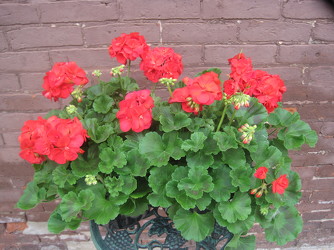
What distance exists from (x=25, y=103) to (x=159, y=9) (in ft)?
2.17

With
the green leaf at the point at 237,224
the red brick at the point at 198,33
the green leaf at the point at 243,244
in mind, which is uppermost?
the red brick at the point at 198,33

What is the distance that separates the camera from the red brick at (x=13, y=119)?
1.37 m

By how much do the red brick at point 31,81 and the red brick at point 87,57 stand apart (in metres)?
0.10

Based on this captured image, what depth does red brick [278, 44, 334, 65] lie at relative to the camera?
1.27 meters

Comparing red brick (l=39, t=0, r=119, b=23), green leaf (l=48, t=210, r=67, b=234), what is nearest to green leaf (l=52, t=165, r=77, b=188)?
green leaf (l=48, t=210, r=67, b=234)

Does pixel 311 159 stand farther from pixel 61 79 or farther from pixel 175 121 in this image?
pixel 61 79

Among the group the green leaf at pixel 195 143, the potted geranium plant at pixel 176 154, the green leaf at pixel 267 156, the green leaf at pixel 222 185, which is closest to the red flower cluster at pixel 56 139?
the potted geranium plant at pixel 176 154

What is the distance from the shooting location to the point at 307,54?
128 cm

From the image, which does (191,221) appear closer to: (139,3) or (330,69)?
(139,3)

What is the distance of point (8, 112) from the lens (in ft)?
4.48

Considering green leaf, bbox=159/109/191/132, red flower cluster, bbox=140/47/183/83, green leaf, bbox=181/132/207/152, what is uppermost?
red flower cluster, bbox=140/47/183/83

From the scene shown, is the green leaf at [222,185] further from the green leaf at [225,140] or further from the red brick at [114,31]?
the red brick at [114,31]

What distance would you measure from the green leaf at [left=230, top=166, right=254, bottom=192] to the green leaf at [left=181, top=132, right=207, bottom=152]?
0.11 meters

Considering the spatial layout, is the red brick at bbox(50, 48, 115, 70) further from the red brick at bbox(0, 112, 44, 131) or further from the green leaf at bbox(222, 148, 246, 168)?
the green leaf at bbox(222, 148, 246, 168)
